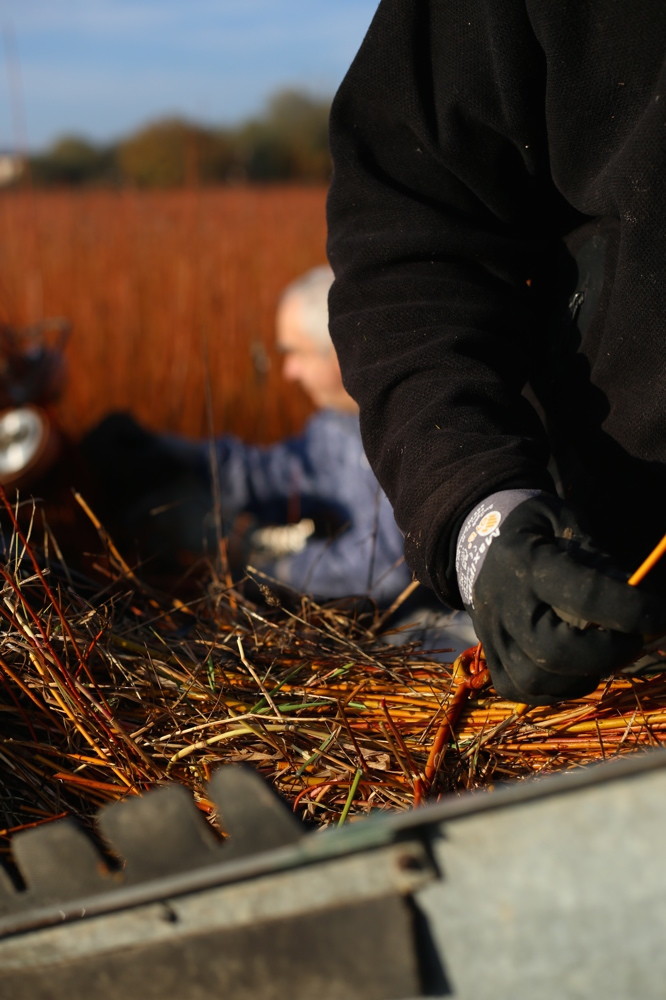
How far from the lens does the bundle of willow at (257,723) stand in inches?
42.6

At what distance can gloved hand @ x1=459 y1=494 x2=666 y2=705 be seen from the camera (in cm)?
76

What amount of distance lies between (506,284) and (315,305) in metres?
1.73

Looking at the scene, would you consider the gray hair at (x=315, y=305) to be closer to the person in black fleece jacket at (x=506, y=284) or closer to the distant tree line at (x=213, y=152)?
the person in black fleece jacket at (x=506, y=284)

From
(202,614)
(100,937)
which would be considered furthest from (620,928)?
(202,614)

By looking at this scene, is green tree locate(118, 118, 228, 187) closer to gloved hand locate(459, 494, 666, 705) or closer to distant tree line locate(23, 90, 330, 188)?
distant tree line locate(23, 90, 330, 188)

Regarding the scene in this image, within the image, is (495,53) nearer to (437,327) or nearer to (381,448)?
(437,327)

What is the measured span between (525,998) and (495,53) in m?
0.90

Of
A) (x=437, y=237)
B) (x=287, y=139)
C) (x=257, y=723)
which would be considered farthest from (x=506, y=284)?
(x=287, y=139)

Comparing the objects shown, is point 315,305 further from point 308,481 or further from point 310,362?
point 308,481

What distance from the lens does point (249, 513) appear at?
301 centimetres

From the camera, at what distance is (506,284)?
1189mm

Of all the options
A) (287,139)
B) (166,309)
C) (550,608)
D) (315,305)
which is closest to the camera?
(550,608)

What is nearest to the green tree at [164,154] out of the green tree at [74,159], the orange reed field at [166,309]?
the green tree at [74,159]

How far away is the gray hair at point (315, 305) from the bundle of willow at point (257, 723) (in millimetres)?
1662
